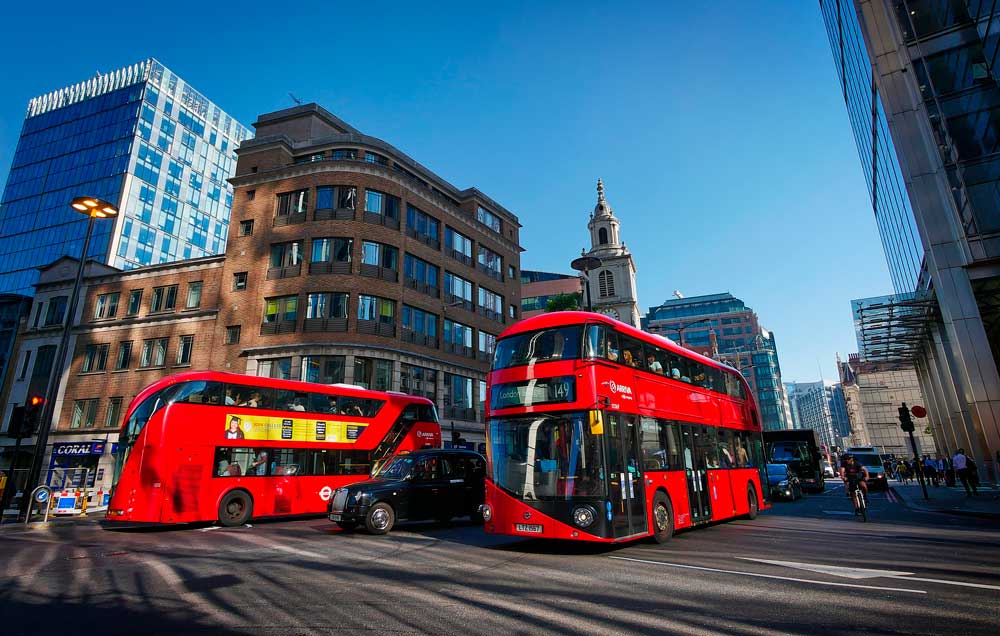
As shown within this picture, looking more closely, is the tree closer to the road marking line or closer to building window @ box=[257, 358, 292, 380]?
building window @ box=[257, 358, 292, 380]

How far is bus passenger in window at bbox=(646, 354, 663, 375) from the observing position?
11.5 m

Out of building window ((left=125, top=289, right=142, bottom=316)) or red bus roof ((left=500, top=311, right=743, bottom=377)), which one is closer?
red bus roof ((left=500, top=311, right=743, bottom=377))

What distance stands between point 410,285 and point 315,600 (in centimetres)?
2847

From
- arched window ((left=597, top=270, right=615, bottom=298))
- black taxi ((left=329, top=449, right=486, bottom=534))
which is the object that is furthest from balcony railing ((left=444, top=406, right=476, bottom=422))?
arched window ((left=597, top=270, right=615, bottom=298))

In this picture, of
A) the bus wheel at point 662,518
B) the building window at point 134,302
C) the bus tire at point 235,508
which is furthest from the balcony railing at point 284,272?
the bus wheel at point 662,518

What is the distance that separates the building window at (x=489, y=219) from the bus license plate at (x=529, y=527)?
34807 millimetres

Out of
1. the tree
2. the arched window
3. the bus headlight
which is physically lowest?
the bus headlight

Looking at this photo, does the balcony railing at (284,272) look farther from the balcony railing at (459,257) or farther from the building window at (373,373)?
the balcony railing at (459,257)

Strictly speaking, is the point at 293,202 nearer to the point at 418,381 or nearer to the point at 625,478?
the point at 418,381

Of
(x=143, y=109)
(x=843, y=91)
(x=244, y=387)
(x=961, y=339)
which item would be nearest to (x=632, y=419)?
(x=244, y=387)

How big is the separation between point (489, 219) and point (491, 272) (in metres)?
5.17

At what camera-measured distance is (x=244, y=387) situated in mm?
15945

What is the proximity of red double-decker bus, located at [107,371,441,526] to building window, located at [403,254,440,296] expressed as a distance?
1516cm

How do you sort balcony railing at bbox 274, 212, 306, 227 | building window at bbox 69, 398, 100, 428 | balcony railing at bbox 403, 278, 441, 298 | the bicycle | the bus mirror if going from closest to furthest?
the bus mirror → the bicycle → balcony railing at bbox 274, 212, 306, 227 → balcony railing at bbox 403, 278, 441, 298 → building window at bbox 69, 398, 100, 428
